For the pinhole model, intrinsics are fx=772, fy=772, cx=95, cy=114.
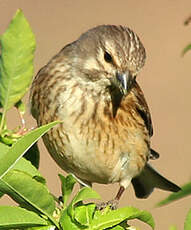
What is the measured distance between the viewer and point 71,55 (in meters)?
4.31

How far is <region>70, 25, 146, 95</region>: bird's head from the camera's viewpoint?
3.90 meters

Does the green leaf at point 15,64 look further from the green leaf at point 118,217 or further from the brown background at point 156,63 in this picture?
the brown background at point 156,63

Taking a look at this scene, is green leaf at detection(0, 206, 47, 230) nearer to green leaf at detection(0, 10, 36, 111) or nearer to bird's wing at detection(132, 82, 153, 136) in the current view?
green leaf at detection(0, 10, 36, 111)

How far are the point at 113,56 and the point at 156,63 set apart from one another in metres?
8.74

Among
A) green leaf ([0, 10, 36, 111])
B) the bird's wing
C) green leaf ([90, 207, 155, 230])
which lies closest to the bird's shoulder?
the bird's wing

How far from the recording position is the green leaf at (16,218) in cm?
226

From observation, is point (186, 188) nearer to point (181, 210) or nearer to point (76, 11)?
point (181, 210)

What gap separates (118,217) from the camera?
2.56 metres

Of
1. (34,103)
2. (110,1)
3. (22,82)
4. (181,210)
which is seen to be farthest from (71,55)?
(110,1)

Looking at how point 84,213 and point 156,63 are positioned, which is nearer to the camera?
point 84,213

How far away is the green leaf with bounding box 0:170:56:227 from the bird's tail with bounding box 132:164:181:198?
270cm

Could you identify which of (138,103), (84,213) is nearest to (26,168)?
(84,213)

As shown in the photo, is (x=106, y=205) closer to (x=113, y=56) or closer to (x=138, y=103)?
(x=113, y=56)

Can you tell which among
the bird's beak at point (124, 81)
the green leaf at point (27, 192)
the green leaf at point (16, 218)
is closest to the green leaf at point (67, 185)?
the green leaf at point (27, 192)
